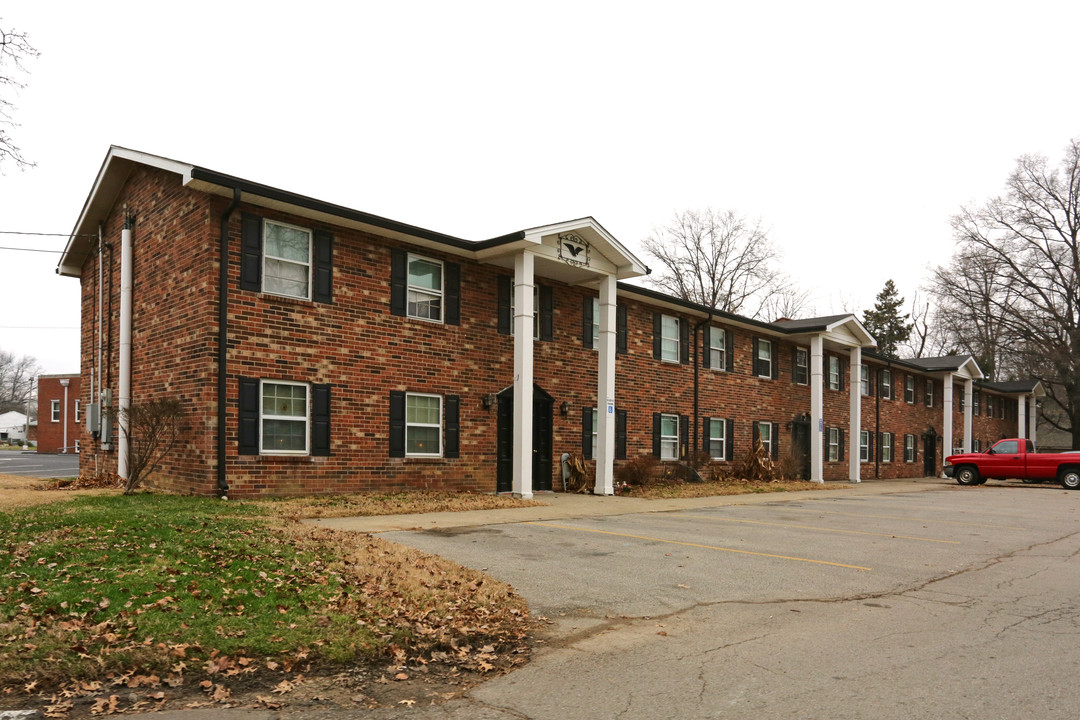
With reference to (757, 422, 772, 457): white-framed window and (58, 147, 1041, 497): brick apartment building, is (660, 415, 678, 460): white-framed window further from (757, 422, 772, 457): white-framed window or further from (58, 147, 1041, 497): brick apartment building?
(757, 422, 772, 457): white-framed window

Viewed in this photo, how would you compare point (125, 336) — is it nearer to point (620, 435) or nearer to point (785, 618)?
point (620, 435)

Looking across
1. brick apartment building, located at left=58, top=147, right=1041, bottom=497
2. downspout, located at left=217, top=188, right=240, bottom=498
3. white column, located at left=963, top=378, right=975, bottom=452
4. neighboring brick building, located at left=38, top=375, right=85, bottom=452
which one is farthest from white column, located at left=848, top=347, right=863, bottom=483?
neighboring brick building, located at left=38, top=375, right=85, bottom=452

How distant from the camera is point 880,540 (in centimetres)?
1154

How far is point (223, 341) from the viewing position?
45.7 feet

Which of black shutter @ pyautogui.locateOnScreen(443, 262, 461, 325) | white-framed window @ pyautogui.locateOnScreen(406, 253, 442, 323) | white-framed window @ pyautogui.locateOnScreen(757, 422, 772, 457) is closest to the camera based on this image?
white-framed window @ pyautogui.locateOnScreen(406, 253, 442, 323)

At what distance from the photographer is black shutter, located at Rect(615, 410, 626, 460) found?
22031mm

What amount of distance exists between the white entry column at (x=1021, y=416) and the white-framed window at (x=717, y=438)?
108 feet

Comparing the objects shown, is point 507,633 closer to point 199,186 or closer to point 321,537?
point 321,537

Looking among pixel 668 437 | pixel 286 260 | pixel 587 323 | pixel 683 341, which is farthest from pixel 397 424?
pixel 683 341

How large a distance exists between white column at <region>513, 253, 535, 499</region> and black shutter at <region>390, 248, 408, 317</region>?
2.49 metres

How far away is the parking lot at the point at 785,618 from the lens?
183 inches

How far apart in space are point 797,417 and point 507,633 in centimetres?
2630

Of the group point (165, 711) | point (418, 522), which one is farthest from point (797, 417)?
point (165, 711)

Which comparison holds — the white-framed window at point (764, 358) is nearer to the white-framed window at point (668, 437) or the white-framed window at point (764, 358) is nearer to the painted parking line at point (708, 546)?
the white-framed window at point (668, 437)
